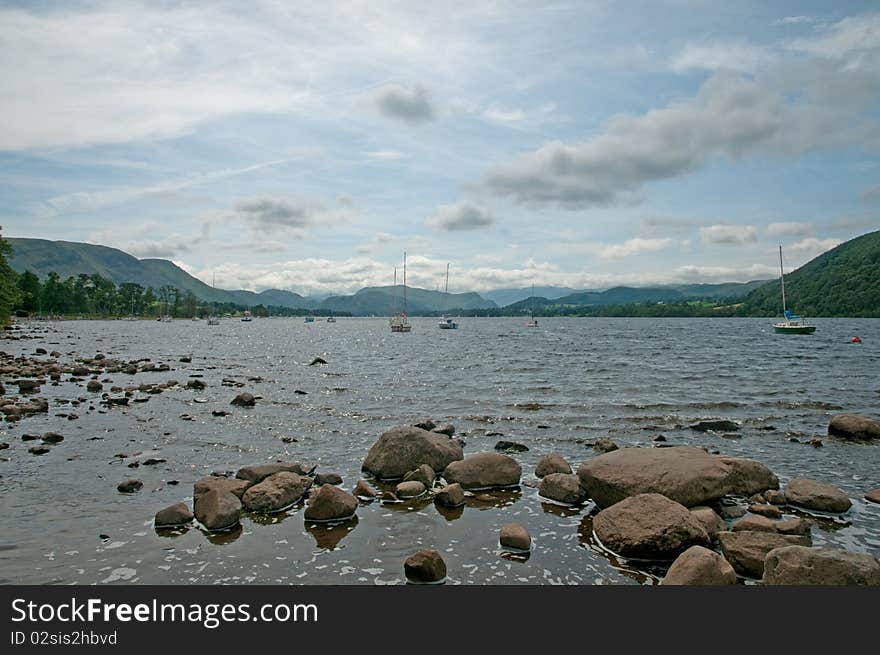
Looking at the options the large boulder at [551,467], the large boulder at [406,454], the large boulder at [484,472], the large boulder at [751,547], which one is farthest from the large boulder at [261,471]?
the large boulder at [751,547]

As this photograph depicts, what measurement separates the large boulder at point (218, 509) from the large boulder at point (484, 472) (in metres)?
6.11

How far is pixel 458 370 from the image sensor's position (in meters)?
53.0

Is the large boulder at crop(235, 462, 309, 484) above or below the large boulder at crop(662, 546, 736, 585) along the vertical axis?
below

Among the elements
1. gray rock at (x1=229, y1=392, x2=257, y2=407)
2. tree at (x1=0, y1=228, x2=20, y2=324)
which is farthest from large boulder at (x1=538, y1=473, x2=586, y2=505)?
tree at (x1=0, y1=228, x2=20, y2=324)

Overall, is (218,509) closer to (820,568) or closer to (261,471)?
(261,471)

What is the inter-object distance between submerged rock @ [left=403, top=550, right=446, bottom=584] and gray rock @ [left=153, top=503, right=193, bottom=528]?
19.1ft

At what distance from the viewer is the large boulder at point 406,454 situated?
1648cm

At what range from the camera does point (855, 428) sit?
73.7 ft

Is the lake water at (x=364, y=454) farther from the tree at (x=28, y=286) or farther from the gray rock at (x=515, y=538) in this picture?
the tree at (x=28, y=286)

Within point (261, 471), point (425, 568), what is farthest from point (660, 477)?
point (261, 471)

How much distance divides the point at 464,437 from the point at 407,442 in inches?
264

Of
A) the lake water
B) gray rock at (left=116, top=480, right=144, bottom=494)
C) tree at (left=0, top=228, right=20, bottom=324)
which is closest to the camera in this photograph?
the lake water

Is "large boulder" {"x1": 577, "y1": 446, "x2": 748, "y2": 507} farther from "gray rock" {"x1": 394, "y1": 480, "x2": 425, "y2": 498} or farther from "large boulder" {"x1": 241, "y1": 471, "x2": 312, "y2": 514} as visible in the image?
"large boulder" {"x1": 241, "y1": 471, "x2": 312, "y2": 514}

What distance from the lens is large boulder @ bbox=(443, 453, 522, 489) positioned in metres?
15.6
